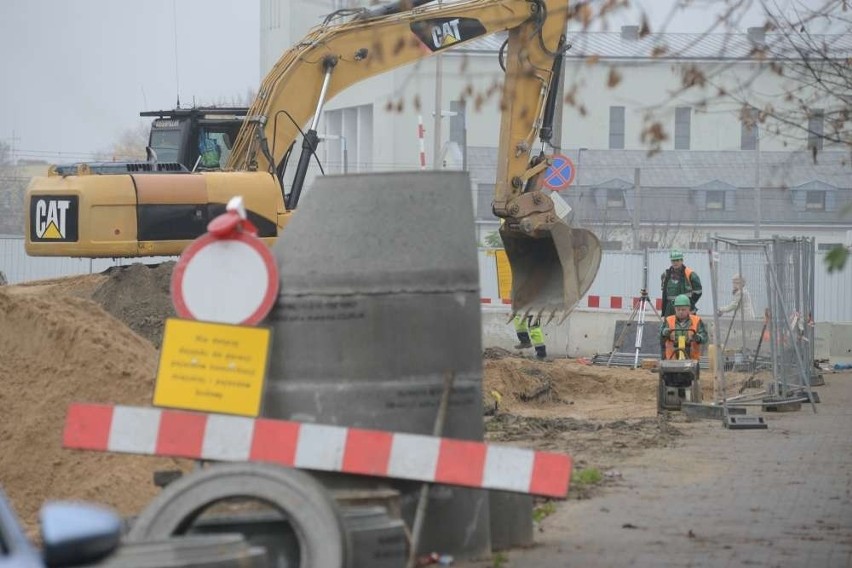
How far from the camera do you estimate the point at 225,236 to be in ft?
25.7

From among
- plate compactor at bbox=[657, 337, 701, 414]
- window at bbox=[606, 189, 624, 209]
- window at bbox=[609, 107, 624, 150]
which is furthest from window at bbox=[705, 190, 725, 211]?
plate compactor at bbox=[657, 337, 701, 414]

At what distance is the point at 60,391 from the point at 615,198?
65.1m

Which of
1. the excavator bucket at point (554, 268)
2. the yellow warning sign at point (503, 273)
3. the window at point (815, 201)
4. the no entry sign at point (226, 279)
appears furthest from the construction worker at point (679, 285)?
the window at point (815, 201)

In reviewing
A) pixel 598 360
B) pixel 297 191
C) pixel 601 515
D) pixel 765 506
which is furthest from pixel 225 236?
pixel 598 360

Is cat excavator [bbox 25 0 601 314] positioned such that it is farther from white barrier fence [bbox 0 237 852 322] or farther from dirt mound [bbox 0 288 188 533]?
white barrier fence [bbox 0 237 852 322]

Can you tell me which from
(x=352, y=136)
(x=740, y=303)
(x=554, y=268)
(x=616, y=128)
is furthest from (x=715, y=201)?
(x=554, y=268)

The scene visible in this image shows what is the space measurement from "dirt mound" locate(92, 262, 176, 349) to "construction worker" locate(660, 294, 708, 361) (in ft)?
21.2

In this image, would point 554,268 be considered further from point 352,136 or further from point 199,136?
point 352,136

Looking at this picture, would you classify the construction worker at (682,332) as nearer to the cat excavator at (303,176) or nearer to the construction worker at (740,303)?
the construction worker at (740,303)

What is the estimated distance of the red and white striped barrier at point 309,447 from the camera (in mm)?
7566

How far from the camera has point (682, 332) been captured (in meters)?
19.6

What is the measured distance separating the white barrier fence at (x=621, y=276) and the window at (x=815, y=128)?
1970cm

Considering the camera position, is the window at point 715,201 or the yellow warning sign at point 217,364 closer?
the yellow warning sign at point 217,364

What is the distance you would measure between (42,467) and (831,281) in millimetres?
24106
